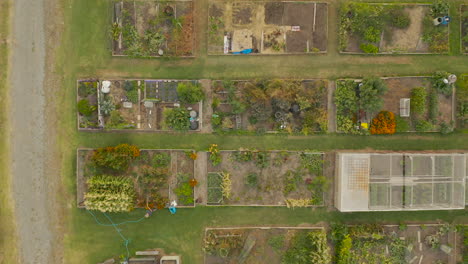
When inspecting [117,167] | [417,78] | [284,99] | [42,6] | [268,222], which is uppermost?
[42,6]

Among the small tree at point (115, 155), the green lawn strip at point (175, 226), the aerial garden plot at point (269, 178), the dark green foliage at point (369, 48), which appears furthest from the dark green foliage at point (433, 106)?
the small tree at point (115, 155)

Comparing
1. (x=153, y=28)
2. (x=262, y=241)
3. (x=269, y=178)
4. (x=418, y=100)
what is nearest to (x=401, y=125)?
(x=418, y=100)

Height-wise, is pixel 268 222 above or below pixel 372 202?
below

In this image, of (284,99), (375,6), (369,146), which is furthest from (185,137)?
(375,6)

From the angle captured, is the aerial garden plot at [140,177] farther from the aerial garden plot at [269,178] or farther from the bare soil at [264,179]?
the bare soil at [264,179]

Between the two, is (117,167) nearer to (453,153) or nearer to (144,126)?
(144,126)

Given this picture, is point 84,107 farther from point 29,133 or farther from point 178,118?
point 178,118

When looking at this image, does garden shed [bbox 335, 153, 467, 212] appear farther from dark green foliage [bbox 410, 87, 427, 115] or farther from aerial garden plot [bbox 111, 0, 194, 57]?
aerial garden plot [bbox 111, 0, 194, 57]

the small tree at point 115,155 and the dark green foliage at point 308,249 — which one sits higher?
the small tree at point 115,155
